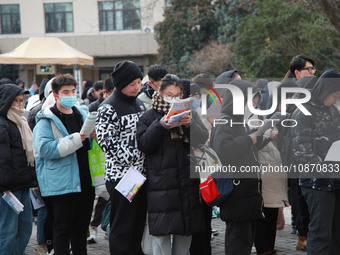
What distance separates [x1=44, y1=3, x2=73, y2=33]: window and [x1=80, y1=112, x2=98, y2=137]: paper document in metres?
31.4

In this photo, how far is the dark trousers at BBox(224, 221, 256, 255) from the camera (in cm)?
507

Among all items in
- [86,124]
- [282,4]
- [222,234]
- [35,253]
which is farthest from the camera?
[282,4]

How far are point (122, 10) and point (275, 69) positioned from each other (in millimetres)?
23105

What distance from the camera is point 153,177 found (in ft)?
16.1

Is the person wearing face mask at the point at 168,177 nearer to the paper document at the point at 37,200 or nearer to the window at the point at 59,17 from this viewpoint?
the paper document at the point at 37,200

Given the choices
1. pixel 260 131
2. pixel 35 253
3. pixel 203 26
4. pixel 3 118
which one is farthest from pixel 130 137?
pixel 203 26

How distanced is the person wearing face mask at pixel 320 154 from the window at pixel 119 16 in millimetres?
30713

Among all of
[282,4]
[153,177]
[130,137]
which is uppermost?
[282,4]

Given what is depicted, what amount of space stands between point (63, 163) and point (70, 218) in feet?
1.99

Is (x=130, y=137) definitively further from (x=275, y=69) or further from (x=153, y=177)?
(x=275, y=69)

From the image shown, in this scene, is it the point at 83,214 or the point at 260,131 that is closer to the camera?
the point at 260,131

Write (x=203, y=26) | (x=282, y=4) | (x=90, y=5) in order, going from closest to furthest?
(x=282, y=4), (x=203, y=26), (x=90, y=5)

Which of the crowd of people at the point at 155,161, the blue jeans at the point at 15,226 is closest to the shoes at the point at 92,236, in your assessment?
the crowd of people at the point at 155,161

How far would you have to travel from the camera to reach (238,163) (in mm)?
5039
